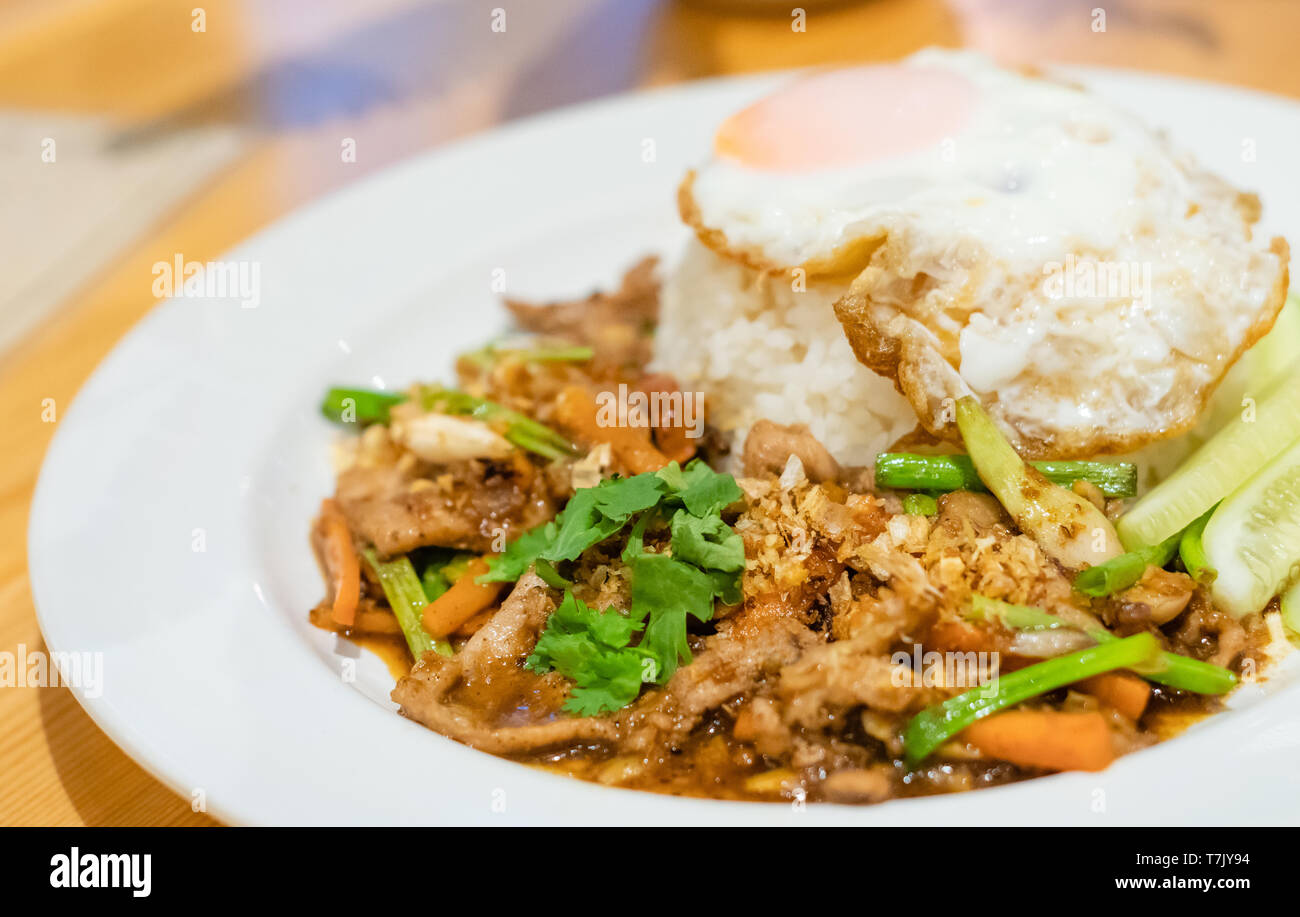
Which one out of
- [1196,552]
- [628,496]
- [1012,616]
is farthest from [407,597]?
[1196,552]

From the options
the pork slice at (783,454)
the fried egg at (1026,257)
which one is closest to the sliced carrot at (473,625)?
the pork slice at (783,454)

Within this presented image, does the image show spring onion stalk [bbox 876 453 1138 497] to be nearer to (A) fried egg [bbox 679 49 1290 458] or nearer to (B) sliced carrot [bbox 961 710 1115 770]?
(A) fried egg [bbox 679 49 1290 458]

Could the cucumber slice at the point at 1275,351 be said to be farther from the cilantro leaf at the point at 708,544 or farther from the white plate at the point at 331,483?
the cilantro leaf at the point at 708,544
